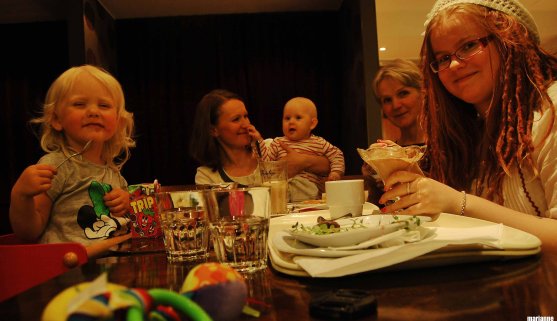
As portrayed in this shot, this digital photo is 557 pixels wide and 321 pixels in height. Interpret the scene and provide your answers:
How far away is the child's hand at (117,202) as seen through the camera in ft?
5.66

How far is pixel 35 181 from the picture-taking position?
4.94ft

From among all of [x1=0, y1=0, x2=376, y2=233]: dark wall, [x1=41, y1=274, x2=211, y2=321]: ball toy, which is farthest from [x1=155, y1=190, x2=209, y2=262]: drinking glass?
[x1=0, y1=0, x2=376, y2=233]: dark wall

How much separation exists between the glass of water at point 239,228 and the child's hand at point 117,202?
115 cm

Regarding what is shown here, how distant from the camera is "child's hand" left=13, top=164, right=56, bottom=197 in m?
1.51

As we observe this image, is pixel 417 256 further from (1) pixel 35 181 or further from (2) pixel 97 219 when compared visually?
(2) pixel 97 219

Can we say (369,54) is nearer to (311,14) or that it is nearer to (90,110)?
(311,14)

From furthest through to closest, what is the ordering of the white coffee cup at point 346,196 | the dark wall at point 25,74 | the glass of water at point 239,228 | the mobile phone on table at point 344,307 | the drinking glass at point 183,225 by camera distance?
the dark wall at point 25,74 < the white coffee cup at point 346,196 < the drinking glass at point 183,225 < the glass of water at point 239,228 < the mobile phone on table at point 344,307

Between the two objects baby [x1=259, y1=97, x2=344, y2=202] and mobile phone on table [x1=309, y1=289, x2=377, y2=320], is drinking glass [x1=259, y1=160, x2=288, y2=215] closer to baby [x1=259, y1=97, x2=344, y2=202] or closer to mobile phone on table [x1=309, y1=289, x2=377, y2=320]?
mobile phone on table [x1=309, y1=289, x2=377, y2=320]

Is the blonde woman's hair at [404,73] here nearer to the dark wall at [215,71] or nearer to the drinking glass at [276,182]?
the drinking glass at [276,182]

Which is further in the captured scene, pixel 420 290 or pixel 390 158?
pixel 390 158

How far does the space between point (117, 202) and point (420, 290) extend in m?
1.48

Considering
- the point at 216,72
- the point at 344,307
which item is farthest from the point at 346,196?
the point at 216,72

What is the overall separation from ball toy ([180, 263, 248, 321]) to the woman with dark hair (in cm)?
261

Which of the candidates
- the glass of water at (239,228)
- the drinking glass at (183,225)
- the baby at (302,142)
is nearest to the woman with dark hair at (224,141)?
the baby at (302,142)
